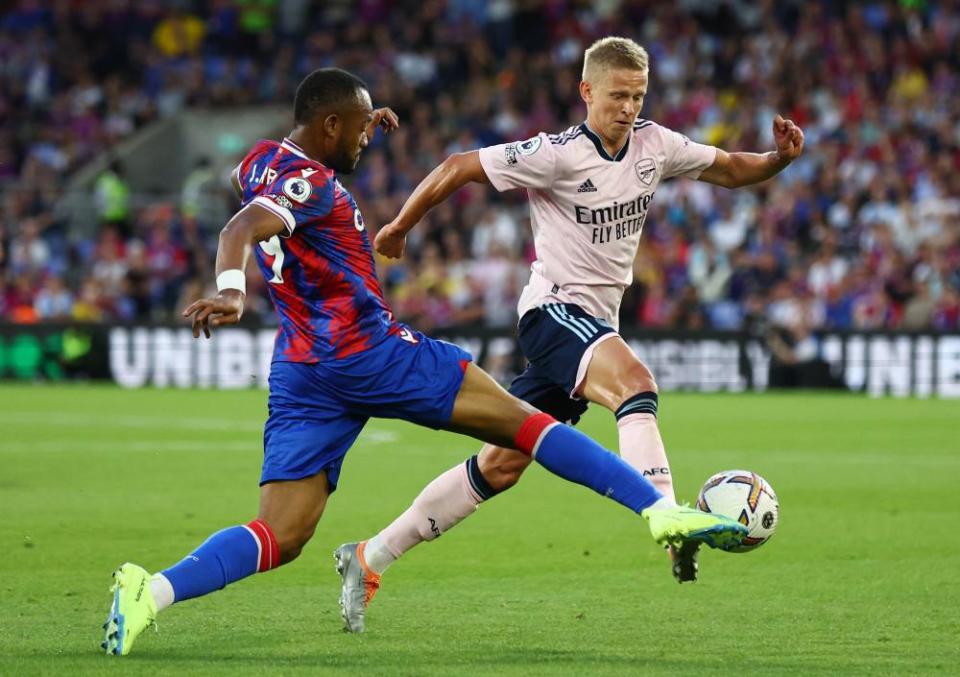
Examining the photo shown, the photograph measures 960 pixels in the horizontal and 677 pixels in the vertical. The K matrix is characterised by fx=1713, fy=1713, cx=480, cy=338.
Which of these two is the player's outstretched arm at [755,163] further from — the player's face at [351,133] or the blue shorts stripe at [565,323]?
the player's face at [351,133]

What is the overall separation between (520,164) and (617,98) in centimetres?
48

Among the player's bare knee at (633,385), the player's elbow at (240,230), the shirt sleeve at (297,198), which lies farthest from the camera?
the player's bare knee at (633,385)

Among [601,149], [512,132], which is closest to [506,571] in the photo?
[601,149]

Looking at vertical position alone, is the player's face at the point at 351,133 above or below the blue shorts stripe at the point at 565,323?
above

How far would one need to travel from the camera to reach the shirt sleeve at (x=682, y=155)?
7.36m

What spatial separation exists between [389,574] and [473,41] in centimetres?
2098

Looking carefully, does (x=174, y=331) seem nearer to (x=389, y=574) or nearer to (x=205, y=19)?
(x=205, y=19)

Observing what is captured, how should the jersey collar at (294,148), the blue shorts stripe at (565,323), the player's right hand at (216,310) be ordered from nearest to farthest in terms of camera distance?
1. the player's right hand at (216,310)
2. the jersey collar at (294,148)
3. the blue shorts stripe at (565,323)

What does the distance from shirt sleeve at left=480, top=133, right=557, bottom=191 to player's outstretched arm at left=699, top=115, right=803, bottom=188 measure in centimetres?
76

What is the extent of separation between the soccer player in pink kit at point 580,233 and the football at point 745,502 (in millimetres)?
379

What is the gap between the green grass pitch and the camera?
5789 millimetres

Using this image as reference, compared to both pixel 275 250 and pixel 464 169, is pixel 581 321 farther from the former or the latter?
pixel 275 250

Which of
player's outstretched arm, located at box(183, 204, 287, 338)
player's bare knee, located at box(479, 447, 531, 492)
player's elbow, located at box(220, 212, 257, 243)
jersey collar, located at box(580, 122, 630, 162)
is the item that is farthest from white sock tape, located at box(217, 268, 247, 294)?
jersey collar, located at box(580, 122, 630, 162)

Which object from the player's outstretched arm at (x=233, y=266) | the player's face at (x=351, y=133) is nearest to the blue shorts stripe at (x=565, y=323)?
the player's face at (x=351, y=133)
